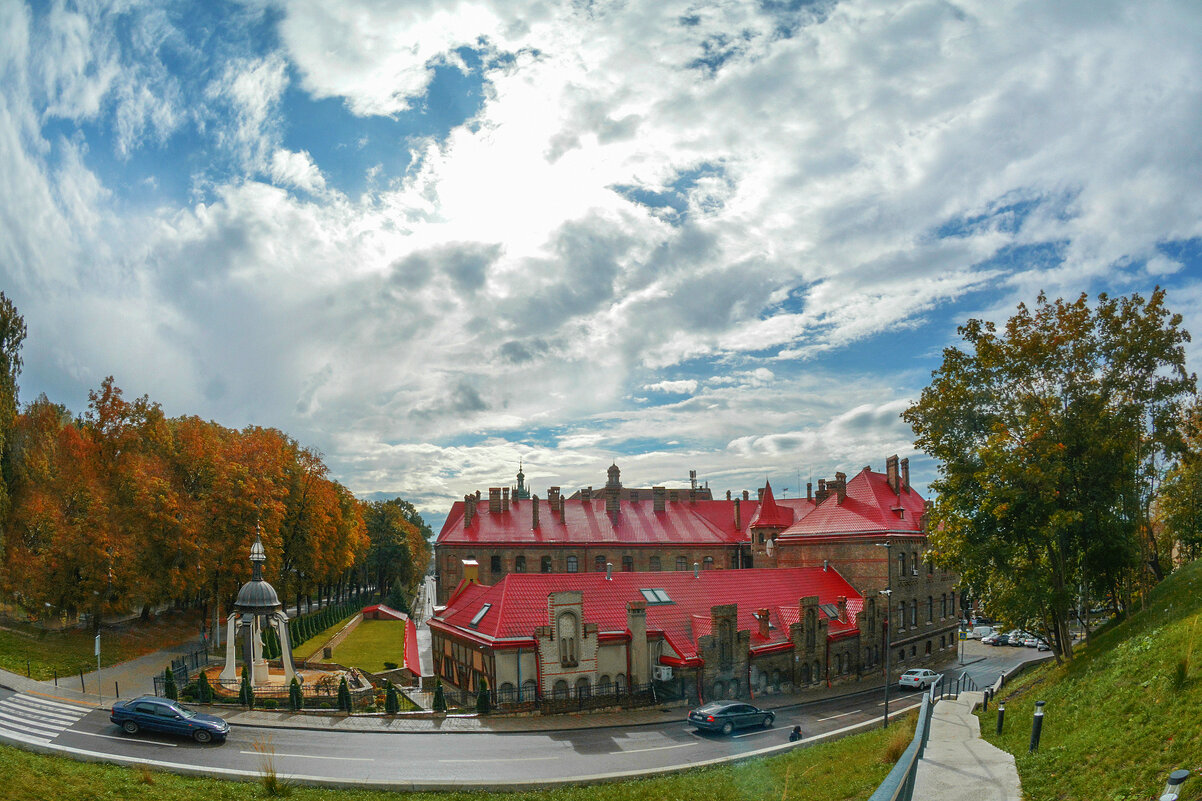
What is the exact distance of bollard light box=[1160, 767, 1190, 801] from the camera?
1105cm

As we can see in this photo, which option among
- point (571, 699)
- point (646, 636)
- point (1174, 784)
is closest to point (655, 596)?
point (646, 636)

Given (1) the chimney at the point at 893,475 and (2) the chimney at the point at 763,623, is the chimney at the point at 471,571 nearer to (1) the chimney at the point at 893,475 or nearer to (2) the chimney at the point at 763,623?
(2) the chimney at the point at 763,623

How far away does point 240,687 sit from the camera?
32.9 m

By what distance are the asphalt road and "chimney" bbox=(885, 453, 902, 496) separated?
28910 millimetres

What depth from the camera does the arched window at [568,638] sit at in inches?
1344

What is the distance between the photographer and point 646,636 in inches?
1437

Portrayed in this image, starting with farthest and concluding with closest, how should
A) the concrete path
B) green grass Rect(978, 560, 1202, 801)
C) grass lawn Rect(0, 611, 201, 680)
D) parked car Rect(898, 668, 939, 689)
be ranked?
→ 1. parked car Rect(898, 668, 939, 689)
2. grass lawn Rect(0, 611, 201, 680)
3. the concrete path
4. green grass Rect(978, 560, 1202, 801)

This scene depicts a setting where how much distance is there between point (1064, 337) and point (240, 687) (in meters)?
37.7

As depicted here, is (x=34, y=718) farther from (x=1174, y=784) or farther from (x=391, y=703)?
(x=1174, y=784)

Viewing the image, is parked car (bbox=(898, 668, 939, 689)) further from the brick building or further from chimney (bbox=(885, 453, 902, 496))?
chimney (bbox=(885, 453, 902, 496))

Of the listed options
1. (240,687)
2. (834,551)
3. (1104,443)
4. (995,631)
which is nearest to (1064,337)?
(1104,443)

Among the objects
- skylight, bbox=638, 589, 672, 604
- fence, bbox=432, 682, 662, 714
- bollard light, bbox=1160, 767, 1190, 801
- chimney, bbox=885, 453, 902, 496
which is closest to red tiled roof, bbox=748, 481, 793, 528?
chimney, bbox=885, 453, 902, 496

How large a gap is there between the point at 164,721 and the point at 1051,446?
32.9 m

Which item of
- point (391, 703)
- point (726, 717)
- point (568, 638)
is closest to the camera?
point (726, 717)
